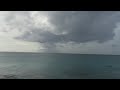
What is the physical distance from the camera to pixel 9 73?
22734mm
